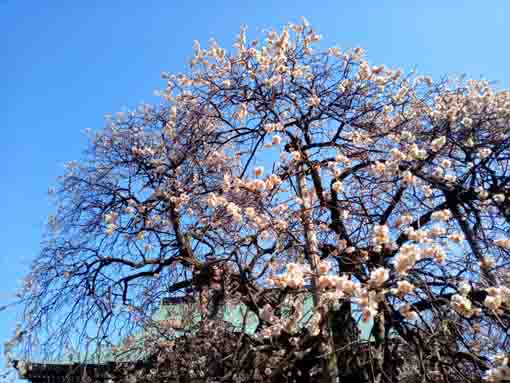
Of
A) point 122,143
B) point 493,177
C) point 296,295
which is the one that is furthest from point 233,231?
point 493,177

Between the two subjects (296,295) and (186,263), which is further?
(186,263)

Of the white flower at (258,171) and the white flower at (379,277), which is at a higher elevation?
the white flower at (258,171)

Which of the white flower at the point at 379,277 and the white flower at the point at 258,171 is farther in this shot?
the white flower at the point at 258,171

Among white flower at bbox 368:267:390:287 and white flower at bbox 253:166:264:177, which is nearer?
white flower at bbox 368:267:390:287

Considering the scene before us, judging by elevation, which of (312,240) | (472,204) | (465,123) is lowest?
(312,240)

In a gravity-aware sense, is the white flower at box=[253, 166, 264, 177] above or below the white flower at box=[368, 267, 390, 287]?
above

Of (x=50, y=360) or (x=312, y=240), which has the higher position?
(x=312, y=240)

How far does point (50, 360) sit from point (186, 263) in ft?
5.10

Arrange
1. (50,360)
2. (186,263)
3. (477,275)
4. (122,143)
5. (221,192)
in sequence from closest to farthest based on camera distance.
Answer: (477,275) → (50,360) → (186,263) → (221,192) → (122,143)

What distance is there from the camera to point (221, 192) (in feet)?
15.5

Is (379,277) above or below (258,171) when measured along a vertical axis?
below

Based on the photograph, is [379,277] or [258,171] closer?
[379,277]

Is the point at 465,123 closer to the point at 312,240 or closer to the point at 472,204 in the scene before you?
the point at 472,204

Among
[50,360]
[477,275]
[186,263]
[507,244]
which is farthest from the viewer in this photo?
[186,263]
